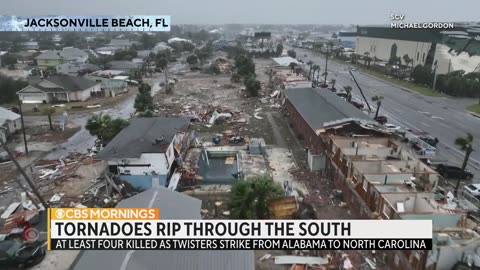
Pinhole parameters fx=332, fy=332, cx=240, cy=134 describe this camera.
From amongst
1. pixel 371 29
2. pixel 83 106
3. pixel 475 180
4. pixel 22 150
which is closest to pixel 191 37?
pixel 371 29

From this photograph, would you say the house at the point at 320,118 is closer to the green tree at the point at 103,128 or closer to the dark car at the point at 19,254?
the green tree at the point at 103,128

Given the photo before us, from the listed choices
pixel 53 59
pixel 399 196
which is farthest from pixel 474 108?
pixel 53 59

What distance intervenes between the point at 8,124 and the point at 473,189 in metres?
42.6

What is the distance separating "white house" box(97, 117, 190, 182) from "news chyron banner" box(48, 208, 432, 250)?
1007 cm

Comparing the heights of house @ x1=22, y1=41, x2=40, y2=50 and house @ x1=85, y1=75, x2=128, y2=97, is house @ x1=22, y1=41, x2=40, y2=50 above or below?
above

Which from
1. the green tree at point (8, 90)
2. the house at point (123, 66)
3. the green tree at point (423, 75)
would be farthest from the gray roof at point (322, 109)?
the house at point (123, 66)

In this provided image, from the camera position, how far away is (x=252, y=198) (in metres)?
16.4

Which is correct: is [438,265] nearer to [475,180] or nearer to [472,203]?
[472,203]

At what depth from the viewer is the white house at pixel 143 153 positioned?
23.2 meters

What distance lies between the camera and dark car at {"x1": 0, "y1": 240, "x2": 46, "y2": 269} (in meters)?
16.2

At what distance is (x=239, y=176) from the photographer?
25391 millimetres

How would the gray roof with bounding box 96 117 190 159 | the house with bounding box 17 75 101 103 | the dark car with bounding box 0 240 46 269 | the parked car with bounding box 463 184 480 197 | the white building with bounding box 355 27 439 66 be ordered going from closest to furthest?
the dark car with bounding box 0 240 46 269
the parked car with bounding box 463 184 480 197
the gray roof with bounding box 96 117 190 159
the house with bounding box 17 75 101 103
the white building with bounding box 355 27 439 66

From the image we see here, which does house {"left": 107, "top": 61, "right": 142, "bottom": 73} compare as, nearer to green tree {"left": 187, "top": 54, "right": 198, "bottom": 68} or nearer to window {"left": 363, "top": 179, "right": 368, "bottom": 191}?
green tree {"left": 187, "top": 54, "right": 198, "bottom": 68}

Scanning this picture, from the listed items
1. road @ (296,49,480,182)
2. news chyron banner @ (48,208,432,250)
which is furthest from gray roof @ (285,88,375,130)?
news chyron banner @ (48,208,432,250)
